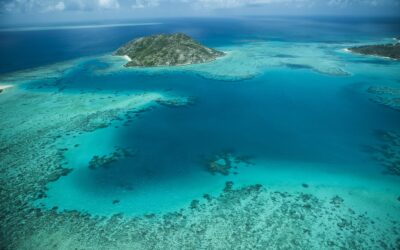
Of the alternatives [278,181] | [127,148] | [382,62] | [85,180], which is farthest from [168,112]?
[382,62]

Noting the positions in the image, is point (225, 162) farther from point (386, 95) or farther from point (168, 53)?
point (168, 53)

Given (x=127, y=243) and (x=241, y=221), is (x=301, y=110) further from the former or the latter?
(x=127, y=243)

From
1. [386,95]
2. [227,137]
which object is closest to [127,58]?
[227,137]

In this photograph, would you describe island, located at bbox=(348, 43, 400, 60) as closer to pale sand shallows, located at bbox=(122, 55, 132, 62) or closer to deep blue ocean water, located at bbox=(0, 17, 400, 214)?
deep blue ocean water, located at bbox=(0, 17, 400, 214)

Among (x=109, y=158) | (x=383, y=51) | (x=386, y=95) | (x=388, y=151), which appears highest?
(x=383, y=51)

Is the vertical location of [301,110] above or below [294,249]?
above

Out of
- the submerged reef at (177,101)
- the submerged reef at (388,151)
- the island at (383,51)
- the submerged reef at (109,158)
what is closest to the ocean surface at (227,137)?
the submerged reef at (388,151)
